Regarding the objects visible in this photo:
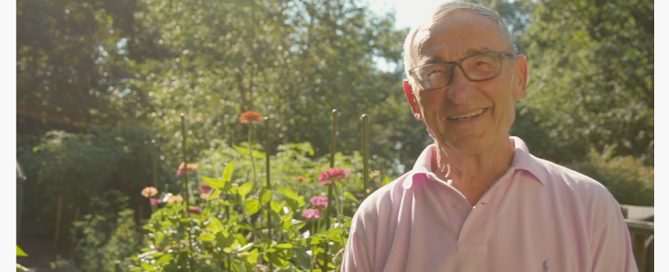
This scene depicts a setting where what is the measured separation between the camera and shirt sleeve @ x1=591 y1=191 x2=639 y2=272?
1.20 meters

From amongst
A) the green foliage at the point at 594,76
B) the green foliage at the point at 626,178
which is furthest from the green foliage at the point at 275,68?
the green foliage at the point at 594,76

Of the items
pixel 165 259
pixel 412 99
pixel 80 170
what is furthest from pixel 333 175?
pixel 80 170

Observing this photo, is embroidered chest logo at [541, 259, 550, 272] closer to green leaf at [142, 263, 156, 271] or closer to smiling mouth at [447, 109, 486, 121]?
smiling mouth at [447, 109, 486, 121]

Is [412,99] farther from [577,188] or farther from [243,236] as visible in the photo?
[243,236]

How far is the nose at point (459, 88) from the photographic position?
1223mm

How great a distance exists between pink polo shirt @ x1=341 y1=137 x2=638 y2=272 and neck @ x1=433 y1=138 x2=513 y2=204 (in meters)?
0.02

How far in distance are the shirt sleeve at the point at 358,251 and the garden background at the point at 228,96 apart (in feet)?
13.8

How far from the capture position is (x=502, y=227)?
48.5 inches

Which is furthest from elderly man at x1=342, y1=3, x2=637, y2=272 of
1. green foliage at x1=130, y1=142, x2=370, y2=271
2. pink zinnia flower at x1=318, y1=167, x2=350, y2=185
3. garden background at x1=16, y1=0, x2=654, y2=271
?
→ garden background at x1=16, y1=0, x2=654, y2=271

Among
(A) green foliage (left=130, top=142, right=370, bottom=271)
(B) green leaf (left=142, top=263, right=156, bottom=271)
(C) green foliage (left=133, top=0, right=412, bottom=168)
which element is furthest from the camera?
(C) green foliage (left=133, top=0, right=412, bottom=168)

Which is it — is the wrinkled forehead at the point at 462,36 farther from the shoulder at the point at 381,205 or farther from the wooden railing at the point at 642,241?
the wooden railing at the point at 642,241

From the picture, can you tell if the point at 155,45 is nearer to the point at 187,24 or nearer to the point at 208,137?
the point at 187,24

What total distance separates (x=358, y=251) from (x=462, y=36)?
33 centimetres
